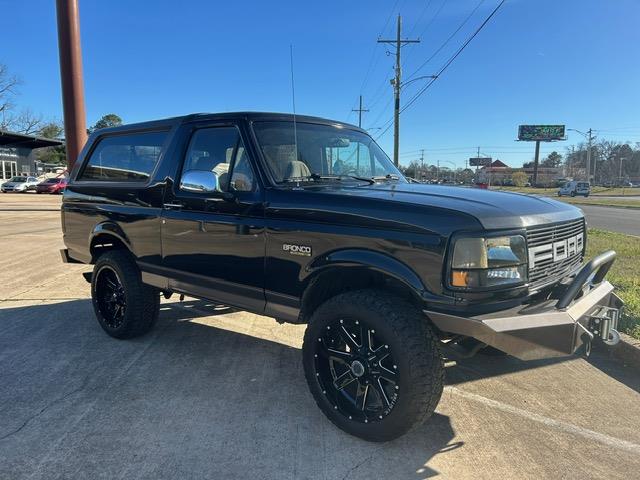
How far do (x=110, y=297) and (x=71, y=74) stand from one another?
15057 mm

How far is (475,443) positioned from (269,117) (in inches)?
107

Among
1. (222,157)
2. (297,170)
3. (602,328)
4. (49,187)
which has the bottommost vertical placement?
(602,328)

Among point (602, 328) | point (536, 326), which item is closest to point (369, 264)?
point (536, 326)

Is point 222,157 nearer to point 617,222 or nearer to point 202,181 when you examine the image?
point 202,181

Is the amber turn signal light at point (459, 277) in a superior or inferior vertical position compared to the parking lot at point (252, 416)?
superior

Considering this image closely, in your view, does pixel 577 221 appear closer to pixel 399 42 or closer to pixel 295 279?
pixel 295 279

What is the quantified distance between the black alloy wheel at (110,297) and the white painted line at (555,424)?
314 cm

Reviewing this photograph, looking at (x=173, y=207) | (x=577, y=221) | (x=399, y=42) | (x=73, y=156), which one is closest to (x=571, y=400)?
(x=577, y=221)

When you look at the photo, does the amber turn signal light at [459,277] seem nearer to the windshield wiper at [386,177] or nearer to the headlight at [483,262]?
the headlight at [483,262]

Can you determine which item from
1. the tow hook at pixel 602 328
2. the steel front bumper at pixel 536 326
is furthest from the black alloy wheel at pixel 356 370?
the tow hook at pixel 602 328

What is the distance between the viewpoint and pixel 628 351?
4.47 meters

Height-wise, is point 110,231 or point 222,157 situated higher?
point 222,157

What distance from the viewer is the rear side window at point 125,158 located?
462 cm

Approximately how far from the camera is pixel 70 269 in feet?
28.3
